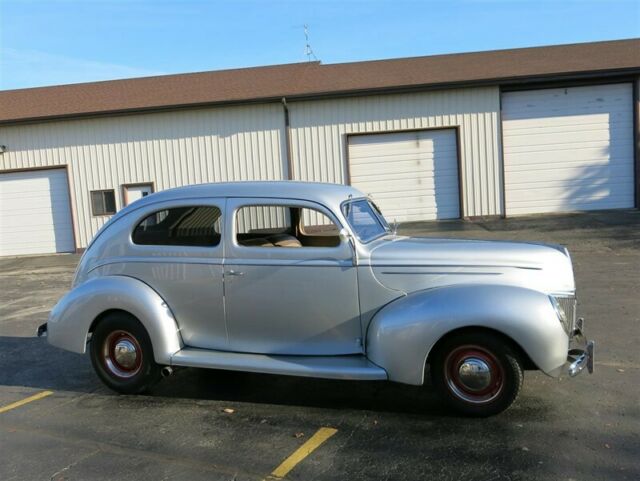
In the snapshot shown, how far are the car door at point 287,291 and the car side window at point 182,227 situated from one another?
181mm

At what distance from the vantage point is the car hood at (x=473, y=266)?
14.1 ft

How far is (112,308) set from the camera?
16.7ft

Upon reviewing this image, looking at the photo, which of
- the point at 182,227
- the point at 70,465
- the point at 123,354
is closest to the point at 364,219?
the point at 182,227

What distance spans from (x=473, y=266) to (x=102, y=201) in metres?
16.1

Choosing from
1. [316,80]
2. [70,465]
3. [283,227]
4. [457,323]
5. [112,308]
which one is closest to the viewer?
[70,465]

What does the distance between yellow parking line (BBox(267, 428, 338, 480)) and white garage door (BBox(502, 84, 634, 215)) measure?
14.2m

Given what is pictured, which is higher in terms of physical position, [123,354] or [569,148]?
[569,148]

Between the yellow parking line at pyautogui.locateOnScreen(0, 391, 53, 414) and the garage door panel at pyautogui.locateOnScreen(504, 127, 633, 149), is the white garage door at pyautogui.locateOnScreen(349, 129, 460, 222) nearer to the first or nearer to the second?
the garage door panel at pyautogui.locateOnScreen(504, 127, 633, 149)

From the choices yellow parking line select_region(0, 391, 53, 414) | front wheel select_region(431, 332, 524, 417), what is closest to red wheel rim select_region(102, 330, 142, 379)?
yellow parking line select_region(0, 391, 53, 414)

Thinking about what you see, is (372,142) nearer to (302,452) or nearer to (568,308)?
(568,308)

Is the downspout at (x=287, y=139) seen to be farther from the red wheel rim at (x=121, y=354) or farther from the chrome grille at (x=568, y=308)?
the chrome grille at (x=568, y=308)

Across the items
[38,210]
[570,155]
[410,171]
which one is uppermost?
[570,155]

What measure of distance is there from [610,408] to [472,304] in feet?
4.64

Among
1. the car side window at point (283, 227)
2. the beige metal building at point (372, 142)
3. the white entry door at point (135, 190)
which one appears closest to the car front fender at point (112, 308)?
the car side window at point (283, 227)
